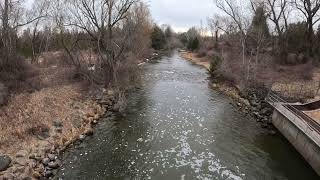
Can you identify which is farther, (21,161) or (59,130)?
(59,130)

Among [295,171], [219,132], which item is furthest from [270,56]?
[295,171]

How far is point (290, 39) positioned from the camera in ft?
148

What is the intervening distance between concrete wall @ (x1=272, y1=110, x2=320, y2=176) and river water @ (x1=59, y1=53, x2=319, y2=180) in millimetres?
405

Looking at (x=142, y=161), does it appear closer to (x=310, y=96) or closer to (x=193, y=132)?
(x=193, y=132)

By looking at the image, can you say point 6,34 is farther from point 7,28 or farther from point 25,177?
point 25,177

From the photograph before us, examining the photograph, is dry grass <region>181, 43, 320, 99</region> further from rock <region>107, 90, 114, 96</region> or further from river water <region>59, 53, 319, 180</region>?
rock <region>107, 90, 114, 96</region>

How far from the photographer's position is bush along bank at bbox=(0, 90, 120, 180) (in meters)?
15.1

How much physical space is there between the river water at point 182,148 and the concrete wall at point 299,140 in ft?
1.33

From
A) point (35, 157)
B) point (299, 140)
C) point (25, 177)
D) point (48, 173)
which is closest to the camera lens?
point (25, 177)

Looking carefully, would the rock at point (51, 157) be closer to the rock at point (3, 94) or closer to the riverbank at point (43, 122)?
the riverbank at point (43, 122)

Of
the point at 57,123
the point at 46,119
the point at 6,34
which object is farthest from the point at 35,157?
the point at 6,34

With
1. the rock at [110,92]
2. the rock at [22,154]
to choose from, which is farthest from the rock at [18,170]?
the rock at [110,92]

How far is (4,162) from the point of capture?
15.3m

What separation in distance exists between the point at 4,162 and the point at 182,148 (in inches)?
379
